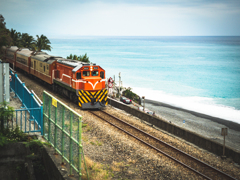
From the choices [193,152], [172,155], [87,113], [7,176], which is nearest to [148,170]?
[172,155]

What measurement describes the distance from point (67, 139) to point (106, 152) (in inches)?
181

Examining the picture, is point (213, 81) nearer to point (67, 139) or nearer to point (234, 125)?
point (234, 125)

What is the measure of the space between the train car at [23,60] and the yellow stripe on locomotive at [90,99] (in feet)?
48.3

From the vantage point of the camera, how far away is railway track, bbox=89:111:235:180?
441 inches

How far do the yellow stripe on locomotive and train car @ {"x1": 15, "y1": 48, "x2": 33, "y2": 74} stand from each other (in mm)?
14713

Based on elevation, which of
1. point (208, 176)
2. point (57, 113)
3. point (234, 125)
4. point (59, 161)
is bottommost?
point (234, 125)

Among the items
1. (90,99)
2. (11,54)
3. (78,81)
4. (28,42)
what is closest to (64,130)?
(78,81)

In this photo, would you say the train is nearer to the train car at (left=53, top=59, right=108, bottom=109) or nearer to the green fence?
the train car at (left=53, top=59, right=108, bottom=109)

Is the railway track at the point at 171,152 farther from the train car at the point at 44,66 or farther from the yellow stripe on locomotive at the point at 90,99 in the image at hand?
the train car at the point at 44,66

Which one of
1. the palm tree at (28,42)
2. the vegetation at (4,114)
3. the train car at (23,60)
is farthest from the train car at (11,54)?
the vegetation at (4,114)

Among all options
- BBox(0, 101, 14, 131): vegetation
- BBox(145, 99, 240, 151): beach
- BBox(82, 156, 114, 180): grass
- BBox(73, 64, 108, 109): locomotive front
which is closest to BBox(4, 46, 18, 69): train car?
BBox(73, 64, 108, 109): locomotive front

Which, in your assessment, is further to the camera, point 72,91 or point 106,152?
point 72,91

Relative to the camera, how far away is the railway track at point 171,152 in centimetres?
1119

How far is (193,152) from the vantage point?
1373 cm
